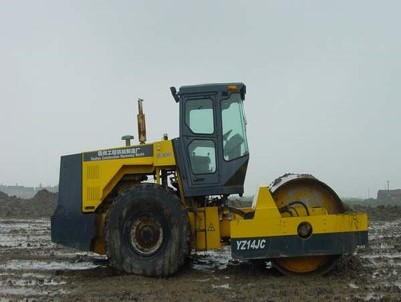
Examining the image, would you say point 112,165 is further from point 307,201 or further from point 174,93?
point 307,201

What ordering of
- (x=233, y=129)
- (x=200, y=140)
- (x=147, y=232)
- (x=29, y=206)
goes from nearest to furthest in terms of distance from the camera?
(x=147, y=232) < (x=200, y=140) < (x=233, y=129) < (x=29, y=206)

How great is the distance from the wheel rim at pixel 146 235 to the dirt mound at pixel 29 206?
55.6ft

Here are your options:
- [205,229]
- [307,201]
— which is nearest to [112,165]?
[205,229]

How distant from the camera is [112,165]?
8.27m

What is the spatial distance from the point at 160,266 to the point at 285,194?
83.3 inches

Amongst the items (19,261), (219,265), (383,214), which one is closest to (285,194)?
(219,265)

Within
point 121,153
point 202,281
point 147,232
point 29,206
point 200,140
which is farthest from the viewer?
point 29,206

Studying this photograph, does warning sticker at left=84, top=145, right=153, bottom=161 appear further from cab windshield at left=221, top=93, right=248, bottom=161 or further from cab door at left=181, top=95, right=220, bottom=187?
cab windshield at left=221, top=93, right=248, bottom=161

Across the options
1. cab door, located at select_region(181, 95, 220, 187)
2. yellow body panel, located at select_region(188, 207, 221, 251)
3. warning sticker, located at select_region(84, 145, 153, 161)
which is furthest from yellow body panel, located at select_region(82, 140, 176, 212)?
yellow body panel, located at select_region(188, 207, 221, 251)

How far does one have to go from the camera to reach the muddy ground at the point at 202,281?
639 centimetres

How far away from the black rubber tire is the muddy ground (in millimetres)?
221

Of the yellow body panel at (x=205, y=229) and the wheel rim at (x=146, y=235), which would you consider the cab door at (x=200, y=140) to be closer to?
the yellow body panel at (x=205, y=229)

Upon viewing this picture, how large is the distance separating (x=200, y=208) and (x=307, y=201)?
1.60 meters

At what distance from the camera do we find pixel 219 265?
28.9 ft
